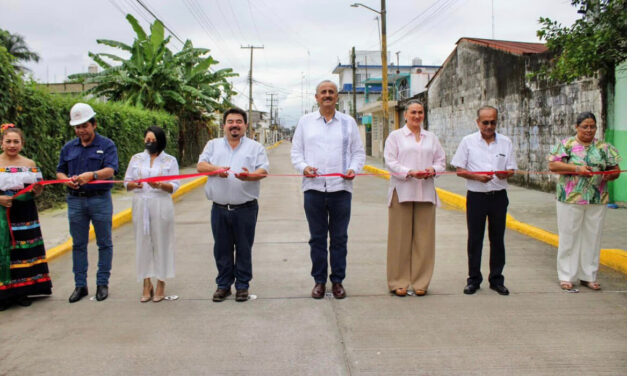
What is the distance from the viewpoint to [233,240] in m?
5.18

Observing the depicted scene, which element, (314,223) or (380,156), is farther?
(380,156)

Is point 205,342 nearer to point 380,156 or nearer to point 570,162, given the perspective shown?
point 570,162

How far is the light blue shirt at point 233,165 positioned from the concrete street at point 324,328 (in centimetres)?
102

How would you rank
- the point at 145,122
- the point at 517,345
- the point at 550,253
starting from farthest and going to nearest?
the point at 145,122 < the point at 550,253 < the point at 517,345

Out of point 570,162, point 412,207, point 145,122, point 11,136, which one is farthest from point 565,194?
point 145,122

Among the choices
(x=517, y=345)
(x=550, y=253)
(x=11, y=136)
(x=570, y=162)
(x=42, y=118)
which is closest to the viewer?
(x=517, y=345)

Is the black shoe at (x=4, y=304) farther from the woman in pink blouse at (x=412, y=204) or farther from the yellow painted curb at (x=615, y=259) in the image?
the yellow painted curb at (x=615, y=259)

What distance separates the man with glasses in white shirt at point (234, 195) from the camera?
500 centimetres

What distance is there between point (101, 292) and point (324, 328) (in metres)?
2.34

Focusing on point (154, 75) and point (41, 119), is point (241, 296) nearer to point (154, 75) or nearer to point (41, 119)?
point (41, 119)

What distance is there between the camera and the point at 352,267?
253 inches

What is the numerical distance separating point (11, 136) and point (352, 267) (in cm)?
388

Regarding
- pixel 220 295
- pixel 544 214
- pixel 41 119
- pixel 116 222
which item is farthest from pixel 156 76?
pixel 220 295

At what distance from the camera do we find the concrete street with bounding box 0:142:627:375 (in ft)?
12.0
